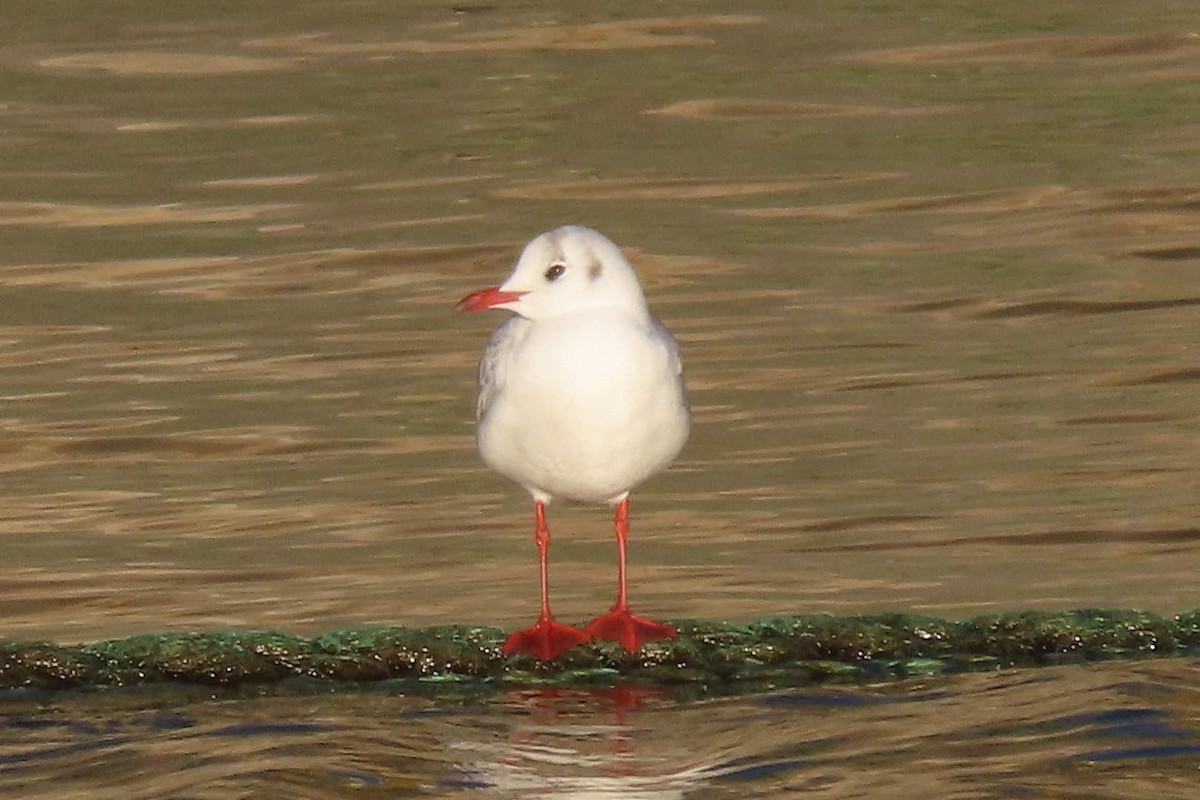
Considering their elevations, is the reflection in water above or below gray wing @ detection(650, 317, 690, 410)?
below

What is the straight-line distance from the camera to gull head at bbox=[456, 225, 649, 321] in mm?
8461

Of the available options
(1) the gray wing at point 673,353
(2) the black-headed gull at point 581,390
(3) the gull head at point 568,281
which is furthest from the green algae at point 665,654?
(3) the gull head at point 568,281

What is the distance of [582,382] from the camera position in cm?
823

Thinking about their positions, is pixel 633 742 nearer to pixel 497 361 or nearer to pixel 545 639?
pixel 545 639

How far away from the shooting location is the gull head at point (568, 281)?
8.46 metres

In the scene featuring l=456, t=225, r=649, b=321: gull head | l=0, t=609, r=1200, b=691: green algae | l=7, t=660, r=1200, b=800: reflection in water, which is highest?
l=456, t=225, r=649, b=321: gull head

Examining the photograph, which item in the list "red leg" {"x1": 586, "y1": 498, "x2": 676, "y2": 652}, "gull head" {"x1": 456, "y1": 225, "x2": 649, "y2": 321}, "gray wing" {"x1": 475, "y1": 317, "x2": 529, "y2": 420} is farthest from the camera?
"gray wing" {"x1": 475, "y1": 317, "x2": 529, "y2": 420}

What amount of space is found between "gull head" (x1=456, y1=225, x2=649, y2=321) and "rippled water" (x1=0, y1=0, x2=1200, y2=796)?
1280 millimetres

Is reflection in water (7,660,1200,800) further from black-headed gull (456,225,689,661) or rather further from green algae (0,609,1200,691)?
black-headed gull (456,225,689,661)

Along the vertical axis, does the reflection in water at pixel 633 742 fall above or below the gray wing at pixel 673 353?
below

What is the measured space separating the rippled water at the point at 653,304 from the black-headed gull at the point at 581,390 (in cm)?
82

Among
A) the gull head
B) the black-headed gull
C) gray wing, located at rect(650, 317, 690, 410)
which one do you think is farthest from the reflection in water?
the gull head

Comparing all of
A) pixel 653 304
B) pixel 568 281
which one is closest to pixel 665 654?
pixel 568 281

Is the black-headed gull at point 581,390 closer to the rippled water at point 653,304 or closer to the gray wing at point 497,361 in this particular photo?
the gray wing at point 497,361
